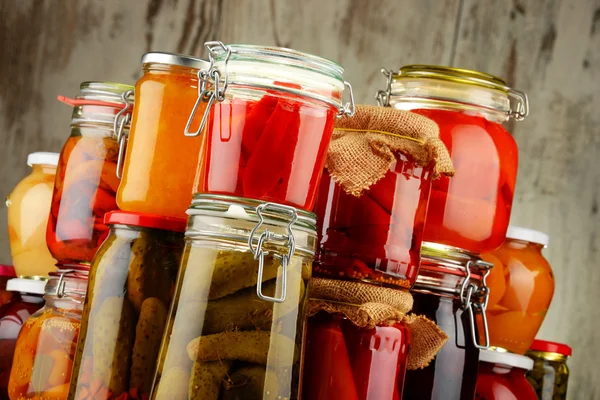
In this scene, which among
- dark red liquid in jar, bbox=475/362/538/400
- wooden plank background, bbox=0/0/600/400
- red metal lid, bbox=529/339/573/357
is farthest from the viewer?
wooden plank background, bbox=0/0/600/400

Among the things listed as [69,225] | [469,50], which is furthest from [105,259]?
[469,50]

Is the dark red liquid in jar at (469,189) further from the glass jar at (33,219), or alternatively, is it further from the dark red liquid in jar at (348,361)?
the glass jar at (33,219)

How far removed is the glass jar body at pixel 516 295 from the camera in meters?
0.96

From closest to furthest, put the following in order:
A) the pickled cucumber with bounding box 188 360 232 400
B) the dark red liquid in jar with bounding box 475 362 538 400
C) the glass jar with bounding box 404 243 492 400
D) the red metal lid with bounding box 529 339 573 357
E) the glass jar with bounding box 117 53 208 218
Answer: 1. the pickled cucumber with bounding box 188 360 232 400
2. the glass jar with bounding box 117 53 208 218
3. the glass jar with bounding box 404 243 492 400
4. the dark red liquid in jar with bounding box 475 362 538 400
5. the red metal lid with bounding box 529 339 573 357

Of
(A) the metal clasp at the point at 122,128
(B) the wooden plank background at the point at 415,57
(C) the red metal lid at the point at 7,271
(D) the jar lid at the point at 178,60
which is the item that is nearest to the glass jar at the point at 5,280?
(C) the red metal lid at the point at 7,271

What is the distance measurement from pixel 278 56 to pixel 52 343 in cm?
34

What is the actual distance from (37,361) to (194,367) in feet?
0.79

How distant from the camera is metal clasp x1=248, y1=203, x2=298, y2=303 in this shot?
596mm

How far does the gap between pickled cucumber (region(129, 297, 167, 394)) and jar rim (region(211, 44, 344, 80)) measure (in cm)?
20

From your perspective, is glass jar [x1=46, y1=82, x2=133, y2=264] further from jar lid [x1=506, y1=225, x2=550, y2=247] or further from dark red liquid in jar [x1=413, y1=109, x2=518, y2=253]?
jar lid [x1=506, y1=225, x2=550, y2=247]

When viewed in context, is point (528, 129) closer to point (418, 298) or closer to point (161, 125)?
point (418, 298)

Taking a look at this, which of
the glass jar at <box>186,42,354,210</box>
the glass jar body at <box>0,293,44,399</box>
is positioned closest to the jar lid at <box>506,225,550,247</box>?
the glass jar at <box>186,42,354,210</box>

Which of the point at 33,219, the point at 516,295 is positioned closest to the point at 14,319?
the point at 33,219

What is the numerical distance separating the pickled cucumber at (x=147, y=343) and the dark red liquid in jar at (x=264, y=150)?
106 millimetres
